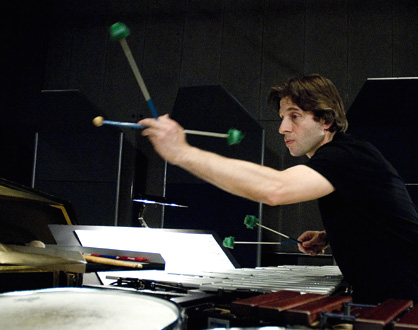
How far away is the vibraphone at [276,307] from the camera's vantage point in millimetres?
863

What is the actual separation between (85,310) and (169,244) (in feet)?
3.39

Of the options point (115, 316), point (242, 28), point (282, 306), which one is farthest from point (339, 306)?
point (242, 28)

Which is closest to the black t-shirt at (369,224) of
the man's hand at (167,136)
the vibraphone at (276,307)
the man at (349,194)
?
the man at (349,194)

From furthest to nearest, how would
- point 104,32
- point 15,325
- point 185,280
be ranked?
point 104,32 < point 185,280 < point 15,325

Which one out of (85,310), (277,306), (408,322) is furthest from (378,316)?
(85,310)

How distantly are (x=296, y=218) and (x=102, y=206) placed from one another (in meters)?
1.86

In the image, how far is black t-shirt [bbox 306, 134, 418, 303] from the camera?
1397mm

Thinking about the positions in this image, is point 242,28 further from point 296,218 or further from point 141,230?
point 141,230

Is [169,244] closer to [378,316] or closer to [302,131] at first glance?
[302,131]

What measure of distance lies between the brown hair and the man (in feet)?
0.70

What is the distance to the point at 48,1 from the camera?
17.6 feet

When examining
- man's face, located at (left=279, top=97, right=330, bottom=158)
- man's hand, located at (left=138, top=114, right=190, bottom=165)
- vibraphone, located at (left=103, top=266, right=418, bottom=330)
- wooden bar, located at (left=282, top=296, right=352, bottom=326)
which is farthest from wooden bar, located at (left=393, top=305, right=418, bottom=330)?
man's face, located at (left=279, top=97, right=330, bottom=158)

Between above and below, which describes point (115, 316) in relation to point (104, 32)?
below

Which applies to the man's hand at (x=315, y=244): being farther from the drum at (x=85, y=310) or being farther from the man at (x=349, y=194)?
the drum at (x=85, y=310)
